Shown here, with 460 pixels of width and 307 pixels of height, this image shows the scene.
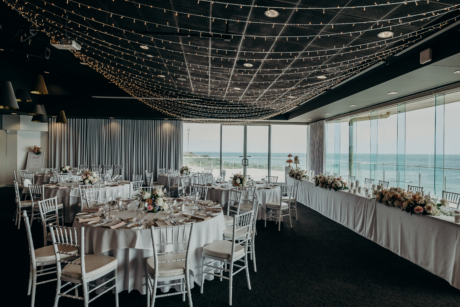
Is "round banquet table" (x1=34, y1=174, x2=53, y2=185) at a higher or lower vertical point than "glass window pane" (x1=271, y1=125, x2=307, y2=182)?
lower

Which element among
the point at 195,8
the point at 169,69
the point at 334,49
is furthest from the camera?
the point at 169,69

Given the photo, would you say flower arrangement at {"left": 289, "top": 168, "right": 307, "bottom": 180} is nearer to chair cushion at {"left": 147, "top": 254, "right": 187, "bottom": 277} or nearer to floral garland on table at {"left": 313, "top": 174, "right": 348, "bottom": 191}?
floral garland on table at {"left": 313, "top": 174, "right": 348, "bottom": 191}

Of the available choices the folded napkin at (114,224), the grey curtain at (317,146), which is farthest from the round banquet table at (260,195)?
the grey curtain at (317,146)

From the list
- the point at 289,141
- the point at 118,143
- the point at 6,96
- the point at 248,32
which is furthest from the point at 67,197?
the point at 289,141

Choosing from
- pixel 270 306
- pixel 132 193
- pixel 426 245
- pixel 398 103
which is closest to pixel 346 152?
pixel 398 103

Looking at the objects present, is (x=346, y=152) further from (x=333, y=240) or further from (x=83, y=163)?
(x=83, y=163)

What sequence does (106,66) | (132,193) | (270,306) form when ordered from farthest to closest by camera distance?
(132,193), (106,66), (270,306)

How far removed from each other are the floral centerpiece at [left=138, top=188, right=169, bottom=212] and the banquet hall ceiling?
7.33ft

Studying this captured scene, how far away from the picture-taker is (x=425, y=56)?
426 cm

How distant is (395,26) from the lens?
3.45 metres

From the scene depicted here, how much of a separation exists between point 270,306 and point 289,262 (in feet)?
4.21

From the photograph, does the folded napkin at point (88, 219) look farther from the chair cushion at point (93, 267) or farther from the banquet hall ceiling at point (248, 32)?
the banquet hall ceiling at point (248, 32)

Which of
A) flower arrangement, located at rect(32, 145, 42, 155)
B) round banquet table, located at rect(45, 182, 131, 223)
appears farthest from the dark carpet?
flower arrangement, located at rect(32, 145, 42, 155)

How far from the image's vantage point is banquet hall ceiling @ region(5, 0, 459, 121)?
10.3ft
